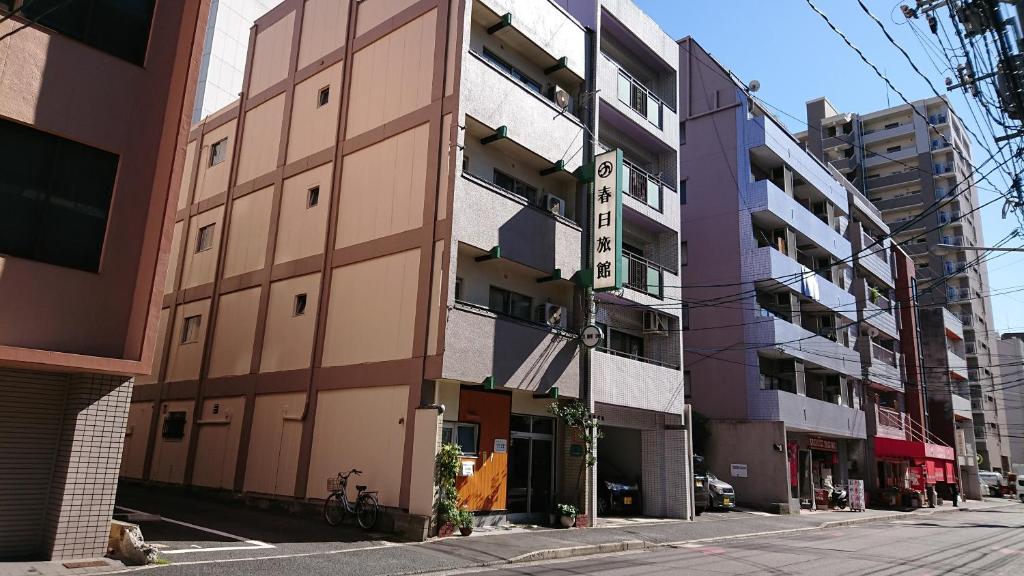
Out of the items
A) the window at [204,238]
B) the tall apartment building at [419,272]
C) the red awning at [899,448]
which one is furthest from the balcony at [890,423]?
the window at [204,238]

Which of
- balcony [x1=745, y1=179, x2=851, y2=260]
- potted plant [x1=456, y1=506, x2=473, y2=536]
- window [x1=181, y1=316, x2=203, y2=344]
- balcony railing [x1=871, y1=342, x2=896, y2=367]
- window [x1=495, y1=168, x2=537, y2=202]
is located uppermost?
balcony [x1=745, y1=179, x2=851, y2=260]

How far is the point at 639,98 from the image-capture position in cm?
2522

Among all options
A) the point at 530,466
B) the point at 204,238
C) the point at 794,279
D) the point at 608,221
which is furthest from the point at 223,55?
the point at 794,279

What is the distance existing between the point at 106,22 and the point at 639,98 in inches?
712

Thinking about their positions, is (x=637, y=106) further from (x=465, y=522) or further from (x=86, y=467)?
(x=86, y=467)

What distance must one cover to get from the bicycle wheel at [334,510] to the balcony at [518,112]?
10072 mm

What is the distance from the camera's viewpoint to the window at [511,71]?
19.9m

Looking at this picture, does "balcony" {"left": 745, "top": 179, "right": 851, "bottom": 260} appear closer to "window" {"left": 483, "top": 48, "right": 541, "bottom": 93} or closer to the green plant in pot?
"window" {"left": 483, "top": 48, "right": 541, "bottom": 93}

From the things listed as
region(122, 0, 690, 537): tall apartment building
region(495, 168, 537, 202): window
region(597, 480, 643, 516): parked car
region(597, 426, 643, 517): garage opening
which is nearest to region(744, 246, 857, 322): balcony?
region(122, 0, 690, 537): tall apartment building

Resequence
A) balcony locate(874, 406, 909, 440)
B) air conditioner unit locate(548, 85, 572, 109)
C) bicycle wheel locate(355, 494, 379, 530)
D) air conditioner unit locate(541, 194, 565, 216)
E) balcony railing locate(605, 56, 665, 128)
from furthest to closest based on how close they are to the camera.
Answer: balcony locate(874, 406, 909, 440) → balcony railing locate(605, 56, 665, 128) → air conditioner unit locate(548, 85, 572, 109) → air conditioner unit locate(541, 194, 565, 216) → bicycle wheel locate(355, 494, 379, 530)

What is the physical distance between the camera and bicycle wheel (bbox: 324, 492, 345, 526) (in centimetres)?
1620

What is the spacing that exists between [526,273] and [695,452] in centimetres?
1584

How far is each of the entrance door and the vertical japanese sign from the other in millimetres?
4425

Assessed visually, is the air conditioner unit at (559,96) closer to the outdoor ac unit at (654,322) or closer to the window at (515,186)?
the window at (515,186)
